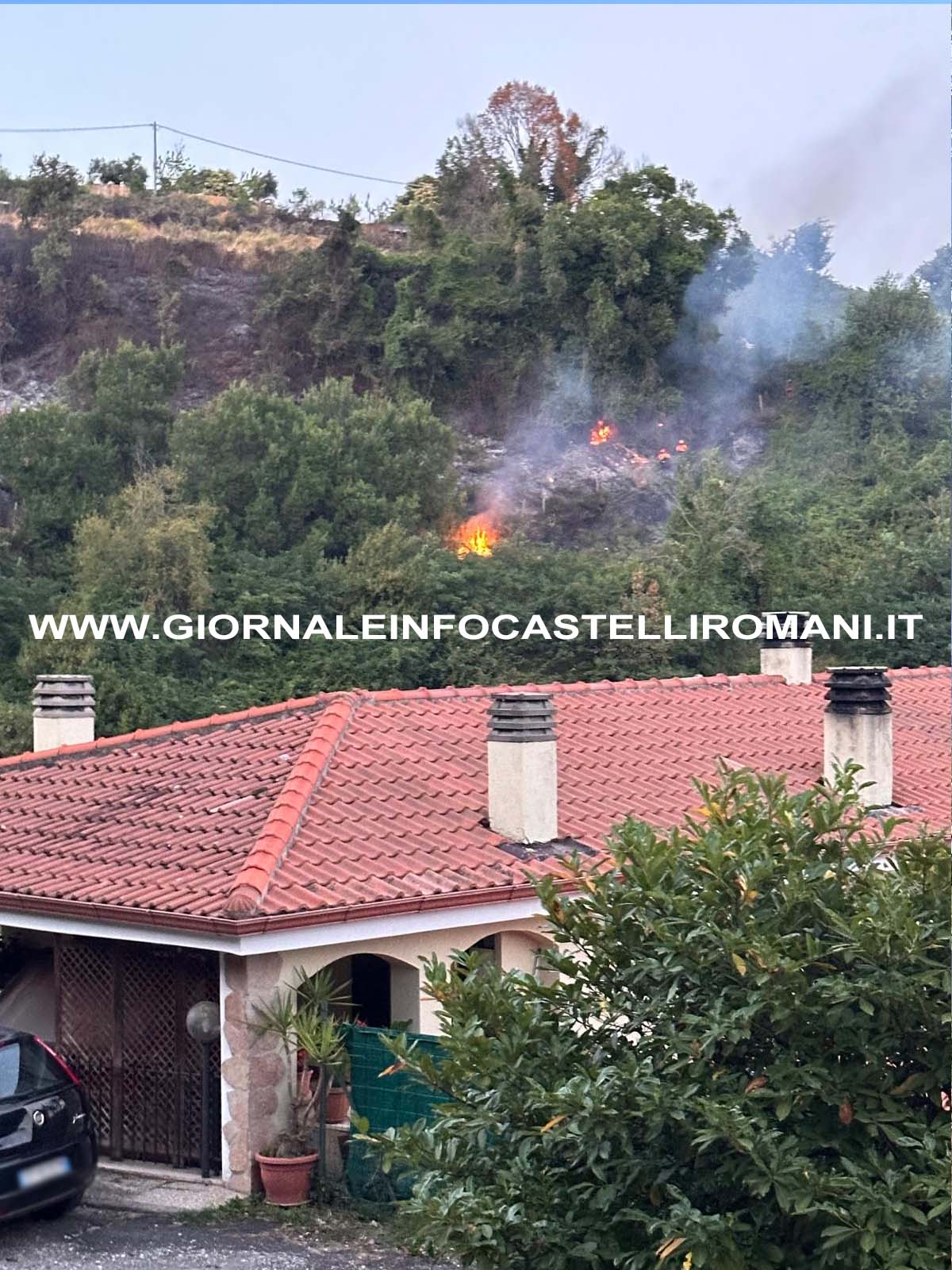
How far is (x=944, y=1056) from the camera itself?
5.57m

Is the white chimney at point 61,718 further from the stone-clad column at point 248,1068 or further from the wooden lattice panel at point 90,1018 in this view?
the stone-clad column at point 248,1068

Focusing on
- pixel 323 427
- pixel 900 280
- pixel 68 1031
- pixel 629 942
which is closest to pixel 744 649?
pixel 323 427

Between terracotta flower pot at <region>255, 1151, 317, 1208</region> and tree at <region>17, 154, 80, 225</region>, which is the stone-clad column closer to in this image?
terracotta flower pot at <region>255, 1151, 317, 1208</region>

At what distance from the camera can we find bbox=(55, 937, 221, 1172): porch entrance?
11.7 metres

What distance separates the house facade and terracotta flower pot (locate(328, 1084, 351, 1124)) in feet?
1.13

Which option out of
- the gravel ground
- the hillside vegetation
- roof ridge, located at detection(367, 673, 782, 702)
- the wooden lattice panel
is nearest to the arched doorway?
the wooden lattice panel

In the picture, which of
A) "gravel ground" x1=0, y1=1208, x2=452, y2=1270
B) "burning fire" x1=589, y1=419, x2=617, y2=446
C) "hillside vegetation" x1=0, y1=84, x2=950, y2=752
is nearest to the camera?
"gravel ground" x1=0, y1=1208, x2=452, y2=1270

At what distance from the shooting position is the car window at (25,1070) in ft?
32.4

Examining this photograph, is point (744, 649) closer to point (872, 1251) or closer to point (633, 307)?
point (633, 307)

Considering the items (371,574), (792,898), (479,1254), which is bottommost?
(479,1254)

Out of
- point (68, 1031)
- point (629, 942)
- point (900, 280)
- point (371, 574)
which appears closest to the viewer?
point (629, 942)

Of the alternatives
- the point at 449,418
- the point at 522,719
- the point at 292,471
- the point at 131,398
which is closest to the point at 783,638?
the point at 522,719

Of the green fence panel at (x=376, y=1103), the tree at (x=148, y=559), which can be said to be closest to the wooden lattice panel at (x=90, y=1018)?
the green fence panel at (x=376, y=1103)

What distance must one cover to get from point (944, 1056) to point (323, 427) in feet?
92.6
